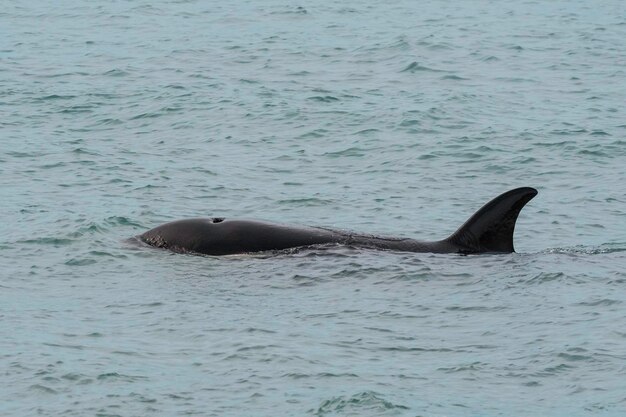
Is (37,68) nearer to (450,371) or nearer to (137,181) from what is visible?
(137,181)

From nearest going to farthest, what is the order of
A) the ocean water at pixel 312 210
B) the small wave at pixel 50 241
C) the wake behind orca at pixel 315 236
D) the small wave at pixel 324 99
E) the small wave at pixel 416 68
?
the ocean water at pixel 312 210 → the wake behind orca at pixel 315 236 → the small wave at pixel 50 241 → the small wave at pixel 324 99 → the small wave at pixel 416 68

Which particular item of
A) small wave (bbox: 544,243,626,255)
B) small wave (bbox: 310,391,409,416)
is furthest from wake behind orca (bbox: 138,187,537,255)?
small wave (bbox: 310,391,409,416)

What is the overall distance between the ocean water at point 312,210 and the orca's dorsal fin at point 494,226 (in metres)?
0.33

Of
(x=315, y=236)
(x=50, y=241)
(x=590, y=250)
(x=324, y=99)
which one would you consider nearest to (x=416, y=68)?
(x=324, y=99)

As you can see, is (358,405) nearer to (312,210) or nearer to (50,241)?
(50,241)

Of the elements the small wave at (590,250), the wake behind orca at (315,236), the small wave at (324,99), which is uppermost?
the wake behind orca at (315,236)

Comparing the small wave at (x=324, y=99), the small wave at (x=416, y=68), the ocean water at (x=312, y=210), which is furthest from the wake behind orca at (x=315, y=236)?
the small wave at (x=416, y=68)

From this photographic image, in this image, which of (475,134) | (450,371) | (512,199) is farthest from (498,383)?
(475,134)

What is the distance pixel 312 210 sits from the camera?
2275 centimetres

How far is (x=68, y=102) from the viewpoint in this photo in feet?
105

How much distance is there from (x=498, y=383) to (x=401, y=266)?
4.48 metres

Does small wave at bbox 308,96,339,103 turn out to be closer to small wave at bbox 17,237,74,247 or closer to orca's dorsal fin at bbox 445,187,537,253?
small wave at bbox 17,237,74,247

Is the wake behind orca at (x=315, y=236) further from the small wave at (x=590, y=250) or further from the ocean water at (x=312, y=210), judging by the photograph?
the small wave at (x=590, y=250)

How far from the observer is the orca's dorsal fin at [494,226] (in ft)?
60.4
